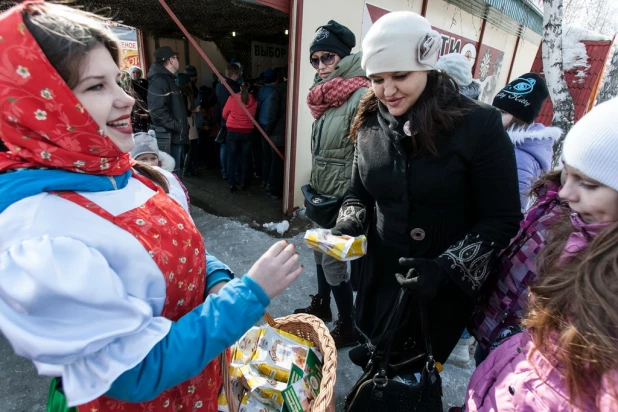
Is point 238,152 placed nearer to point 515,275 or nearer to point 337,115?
point 337,115

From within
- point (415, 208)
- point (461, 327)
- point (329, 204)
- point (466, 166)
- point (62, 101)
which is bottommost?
point (461, 327)

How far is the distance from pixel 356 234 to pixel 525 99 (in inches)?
58.8

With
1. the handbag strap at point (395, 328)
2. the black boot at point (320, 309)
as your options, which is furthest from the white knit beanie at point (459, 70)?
the black boot at point (320, 309)

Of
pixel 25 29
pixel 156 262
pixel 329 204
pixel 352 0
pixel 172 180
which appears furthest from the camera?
pixel 352 0

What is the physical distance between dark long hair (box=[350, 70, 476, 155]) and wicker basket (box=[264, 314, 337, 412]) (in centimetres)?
94

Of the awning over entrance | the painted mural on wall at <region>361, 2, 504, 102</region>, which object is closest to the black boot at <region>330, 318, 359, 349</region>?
the awning over entrance

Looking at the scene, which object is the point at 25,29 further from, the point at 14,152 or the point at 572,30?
the point at 572,30

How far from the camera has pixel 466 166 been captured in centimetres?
139

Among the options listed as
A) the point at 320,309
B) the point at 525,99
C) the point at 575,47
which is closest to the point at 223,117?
the point at 320,309

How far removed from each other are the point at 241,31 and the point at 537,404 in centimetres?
764

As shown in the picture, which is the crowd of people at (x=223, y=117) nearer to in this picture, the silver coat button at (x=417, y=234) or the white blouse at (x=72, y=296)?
the silver coat button at (x=417, y=234)

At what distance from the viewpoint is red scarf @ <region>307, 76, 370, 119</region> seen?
2.44 meters

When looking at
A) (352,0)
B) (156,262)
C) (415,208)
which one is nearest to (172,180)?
(156,262)

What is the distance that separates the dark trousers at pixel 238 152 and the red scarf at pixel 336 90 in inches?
117
